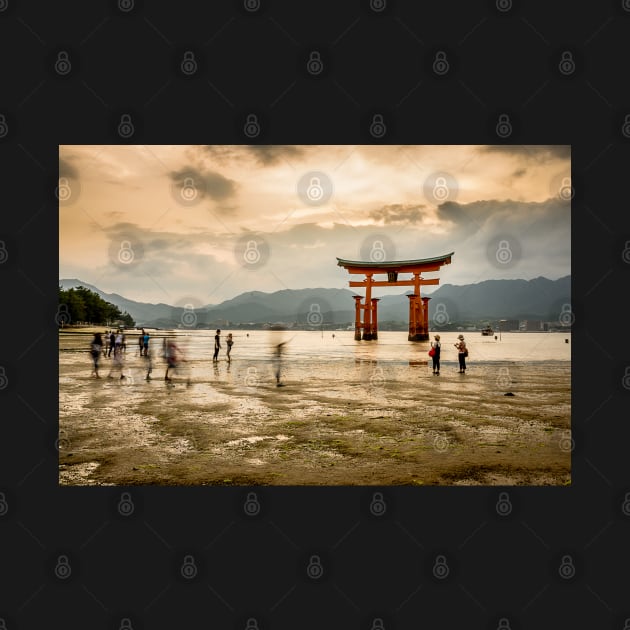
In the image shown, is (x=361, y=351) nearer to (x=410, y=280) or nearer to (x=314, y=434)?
(x=410, y=280)

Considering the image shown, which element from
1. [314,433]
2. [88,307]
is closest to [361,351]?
[314,433]

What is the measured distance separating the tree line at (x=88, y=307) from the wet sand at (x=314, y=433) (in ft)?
101

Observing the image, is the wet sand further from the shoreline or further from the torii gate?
the torii gate

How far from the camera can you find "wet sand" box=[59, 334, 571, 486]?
15.1 ft

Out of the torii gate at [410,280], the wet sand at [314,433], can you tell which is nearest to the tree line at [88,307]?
the torii gate at [410,280]

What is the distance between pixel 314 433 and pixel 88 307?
4473 centimetres

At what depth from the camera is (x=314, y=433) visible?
19.3ft

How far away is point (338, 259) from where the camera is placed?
23672mm

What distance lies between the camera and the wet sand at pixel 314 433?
460 cm

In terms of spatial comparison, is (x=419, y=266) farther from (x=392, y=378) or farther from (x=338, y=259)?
(x=392, y=378)

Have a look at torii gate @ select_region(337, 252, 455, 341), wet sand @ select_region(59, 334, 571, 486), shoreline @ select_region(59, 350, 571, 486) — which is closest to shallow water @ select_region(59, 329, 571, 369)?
torii gate @ select_region(337, 252, 455, 341)

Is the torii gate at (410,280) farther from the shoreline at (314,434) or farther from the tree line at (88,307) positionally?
the tree line at (88,307)

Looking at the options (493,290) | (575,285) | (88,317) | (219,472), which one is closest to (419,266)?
(575,285)

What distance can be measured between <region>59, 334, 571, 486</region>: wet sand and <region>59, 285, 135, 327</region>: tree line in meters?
30.8
